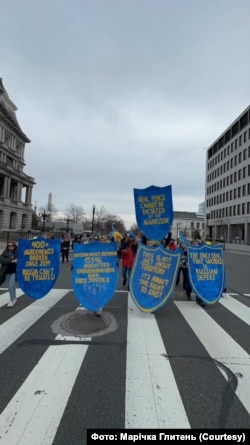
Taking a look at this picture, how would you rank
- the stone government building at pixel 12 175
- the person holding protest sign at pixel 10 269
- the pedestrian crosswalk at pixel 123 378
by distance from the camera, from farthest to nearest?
1. the stone government building at pixel 12 175
2. the person holding protest sign at pixel 10 269
3. the pedestrian crosswalk at pixel 123 378

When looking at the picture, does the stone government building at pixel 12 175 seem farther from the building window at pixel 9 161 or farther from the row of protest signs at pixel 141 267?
the row of protest signs at pixel 141 267

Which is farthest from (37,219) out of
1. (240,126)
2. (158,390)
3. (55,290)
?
(158,390)

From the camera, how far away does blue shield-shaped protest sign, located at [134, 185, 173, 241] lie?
6598 millimetres

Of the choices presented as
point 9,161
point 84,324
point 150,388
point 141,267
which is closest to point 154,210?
point 141,267

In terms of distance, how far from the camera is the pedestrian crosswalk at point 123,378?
2.51 metres

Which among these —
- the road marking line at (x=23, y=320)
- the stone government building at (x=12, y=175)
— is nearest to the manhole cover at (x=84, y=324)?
the road marking line at (x=23, y=320)

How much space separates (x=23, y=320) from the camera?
534cm

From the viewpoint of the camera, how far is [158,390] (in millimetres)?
3029

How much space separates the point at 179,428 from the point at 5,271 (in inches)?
213

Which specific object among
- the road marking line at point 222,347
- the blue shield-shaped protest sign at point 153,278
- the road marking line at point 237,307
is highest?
the blue shield-shaped protest sign at point 153,278

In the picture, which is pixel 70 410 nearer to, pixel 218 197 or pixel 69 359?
pixel 69 359

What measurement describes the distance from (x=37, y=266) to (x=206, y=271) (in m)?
4.45

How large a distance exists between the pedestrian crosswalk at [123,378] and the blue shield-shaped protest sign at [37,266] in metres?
0.91

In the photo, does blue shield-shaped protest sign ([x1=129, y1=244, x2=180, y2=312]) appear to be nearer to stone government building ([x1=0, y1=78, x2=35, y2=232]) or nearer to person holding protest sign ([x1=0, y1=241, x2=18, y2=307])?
person holding protest sign ([x1=0, y1=241, x2=18, y2=307])
